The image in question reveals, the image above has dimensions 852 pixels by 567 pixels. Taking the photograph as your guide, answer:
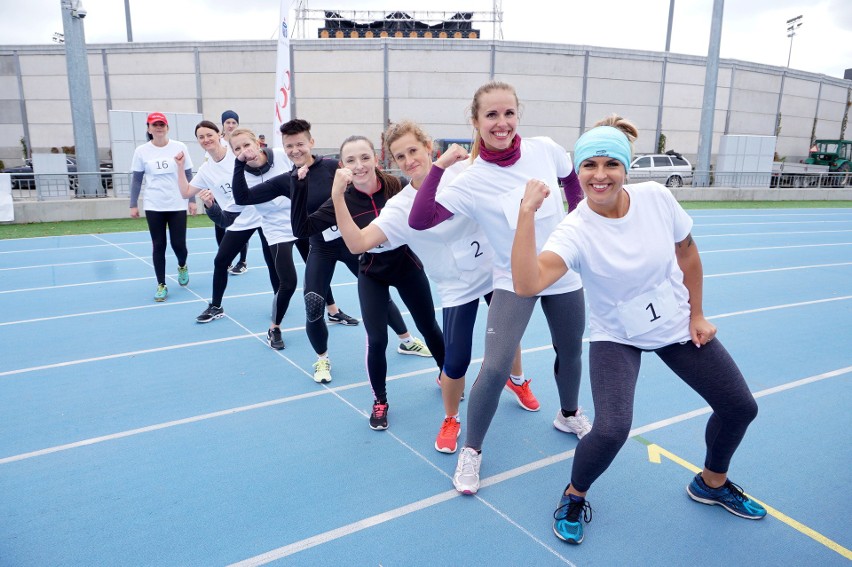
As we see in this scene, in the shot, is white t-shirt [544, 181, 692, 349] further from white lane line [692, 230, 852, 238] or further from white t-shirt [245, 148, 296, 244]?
white lane line [692, 230, 852, 238]

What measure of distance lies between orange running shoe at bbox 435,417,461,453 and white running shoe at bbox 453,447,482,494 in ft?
1.11

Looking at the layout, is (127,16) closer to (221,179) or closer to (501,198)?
(221,179)

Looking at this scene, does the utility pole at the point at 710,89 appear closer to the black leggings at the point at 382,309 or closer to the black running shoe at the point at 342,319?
the black running shoe at the point at 342,319

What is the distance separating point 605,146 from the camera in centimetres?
230

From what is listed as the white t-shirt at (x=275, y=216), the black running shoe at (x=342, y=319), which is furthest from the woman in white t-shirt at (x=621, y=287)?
the black running shoe at (x=342, y=319)

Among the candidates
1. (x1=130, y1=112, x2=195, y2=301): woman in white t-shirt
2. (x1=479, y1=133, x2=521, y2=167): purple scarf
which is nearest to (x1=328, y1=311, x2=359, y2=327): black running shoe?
(x1=130, y1=112, x2=195, y2=301): woman in white t-shirt

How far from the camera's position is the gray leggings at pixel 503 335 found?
292 cm

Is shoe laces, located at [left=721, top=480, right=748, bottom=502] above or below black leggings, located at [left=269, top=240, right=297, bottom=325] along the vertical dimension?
below

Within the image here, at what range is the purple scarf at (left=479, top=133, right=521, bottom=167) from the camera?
2924 millimetres

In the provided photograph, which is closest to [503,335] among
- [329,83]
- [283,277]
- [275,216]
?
[283,277]

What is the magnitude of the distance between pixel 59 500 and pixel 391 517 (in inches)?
70.1

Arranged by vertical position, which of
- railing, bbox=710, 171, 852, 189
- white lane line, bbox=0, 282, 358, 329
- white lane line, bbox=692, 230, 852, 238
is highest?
railing, bbox=710, 171, 852, 189

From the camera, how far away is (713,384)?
2.50 meters

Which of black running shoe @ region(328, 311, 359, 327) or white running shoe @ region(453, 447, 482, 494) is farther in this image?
black running shoe @ region(328, 311, 359, 327)
